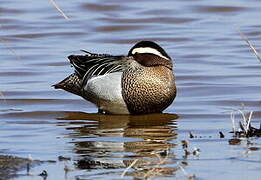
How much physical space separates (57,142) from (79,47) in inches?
218

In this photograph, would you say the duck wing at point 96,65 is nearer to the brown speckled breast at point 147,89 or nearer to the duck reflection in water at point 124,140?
the brown speckled breast at point 147,89

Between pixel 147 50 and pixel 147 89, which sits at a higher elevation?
pixel 147 50

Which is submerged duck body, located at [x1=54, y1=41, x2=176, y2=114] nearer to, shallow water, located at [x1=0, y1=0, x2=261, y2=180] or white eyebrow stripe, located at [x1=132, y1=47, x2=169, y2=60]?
white eyebrow stripe, located at [x1=132, y1=47, x2=169, y2=60]

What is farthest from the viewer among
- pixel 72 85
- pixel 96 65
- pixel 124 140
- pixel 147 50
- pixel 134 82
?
pixel 72 85

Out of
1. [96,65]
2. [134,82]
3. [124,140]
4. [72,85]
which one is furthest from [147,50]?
[124,140]

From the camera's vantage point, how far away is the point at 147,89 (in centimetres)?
951

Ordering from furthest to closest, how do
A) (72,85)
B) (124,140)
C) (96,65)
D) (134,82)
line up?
1. (72,85)
2. (96,65)
3. (134,82)
4. (124,140)

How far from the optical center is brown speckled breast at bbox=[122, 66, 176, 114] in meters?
9.49

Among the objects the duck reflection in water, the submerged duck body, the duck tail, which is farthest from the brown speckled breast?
the duck tail

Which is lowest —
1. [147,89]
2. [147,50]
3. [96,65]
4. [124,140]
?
[124,140]

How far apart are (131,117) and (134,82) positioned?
0.38 metres

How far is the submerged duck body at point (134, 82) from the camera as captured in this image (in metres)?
9.50

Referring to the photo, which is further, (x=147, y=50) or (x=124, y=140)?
(x=147, y=50)

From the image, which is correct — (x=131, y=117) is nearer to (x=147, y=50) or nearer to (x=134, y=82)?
(x=134, y=82)
